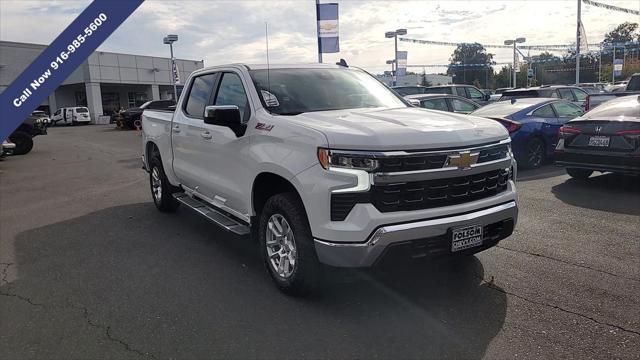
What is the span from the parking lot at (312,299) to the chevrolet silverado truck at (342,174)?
38cm

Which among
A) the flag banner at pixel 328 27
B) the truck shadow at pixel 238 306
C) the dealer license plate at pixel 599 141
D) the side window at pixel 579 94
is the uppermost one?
the flag banner at pixel 328 27

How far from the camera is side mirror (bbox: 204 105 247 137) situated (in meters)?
4.36

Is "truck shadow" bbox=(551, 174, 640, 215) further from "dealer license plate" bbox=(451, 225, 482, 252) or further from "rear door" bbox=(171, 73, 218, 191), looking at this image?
"rear door" bbox=(171, 73, 218, 191)

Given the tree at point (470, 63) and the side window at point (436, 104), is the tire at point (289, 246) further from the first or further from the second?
the tree at point (470, 63)

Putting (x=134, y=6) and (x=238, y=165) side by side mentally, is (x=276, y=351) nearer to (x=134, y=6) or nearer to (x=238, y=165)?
(x=238, y=165)

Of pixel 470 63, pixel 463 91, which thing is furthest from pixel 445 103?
pixel 470 63

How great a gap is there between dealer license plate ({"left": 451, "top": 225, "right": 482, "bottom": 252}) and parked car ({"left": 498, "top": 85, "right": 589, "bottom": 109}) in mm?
11013

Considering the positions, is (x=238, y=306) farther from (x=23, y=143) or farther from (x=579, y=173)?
(x=23, y=143)

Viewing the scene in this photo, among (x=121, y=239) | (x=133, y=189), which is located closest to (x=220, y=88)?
(x=121, y=239)

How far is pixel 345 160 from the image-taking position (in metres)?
3.49

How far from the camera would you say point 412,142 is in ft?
11.5

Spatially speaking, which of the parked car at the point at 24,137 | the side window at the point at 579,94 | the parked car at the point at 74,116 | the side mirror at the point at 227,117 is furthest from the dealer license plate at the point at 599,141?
the parked car at the point at 74,116

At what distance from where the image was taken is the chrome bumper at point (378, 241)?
3.41 meters

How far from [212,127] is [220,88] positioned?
50 centimetres
